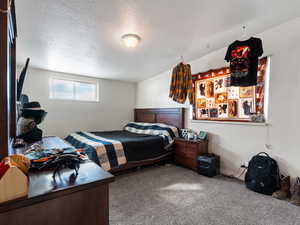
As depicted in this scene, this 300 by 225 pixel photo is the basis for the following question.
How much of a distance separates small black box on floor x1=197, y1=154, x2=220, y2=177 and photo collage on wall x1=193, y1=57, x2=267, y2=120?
2.73 ft

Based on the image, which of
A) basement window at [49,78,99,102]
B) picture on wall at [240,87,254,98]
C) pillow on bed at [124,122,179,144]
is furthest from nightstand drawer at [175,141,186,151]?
basement window at [49,78,99,102]

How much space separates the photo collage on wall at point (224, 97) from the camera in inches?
97.7

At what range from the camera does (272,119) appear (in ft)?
7.54

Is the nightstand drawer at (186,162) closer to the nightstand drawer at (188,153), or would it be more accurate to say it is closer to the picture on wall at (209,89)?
the nightstand drawer at (188,153)

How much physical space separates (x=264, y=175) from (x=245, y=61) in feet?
5.61

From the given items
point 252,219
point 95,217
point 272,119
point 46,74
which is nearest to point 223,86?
point 272,119

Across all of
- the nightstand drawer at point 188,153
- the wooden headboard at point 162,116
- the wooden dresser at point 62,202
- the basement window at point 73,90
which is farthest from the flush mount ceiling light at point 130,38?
the basement window at point 73,90

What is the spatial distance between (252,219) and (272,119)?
4.79 feet

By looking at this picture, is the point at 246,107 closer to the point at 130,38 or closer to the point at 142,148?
the point at 142,148

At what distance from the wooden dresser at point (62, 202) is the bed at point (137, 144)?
71.0 inches

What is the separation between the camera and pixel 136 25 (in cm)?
208

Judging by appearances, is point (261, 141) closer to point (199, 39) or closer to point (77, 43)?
point (199, 39)

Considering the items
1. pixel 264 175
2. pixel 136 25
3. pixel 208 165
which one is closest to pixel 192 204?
pixel 208 165

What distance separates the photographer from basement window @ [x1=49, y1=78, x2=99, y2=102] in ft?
13.5
